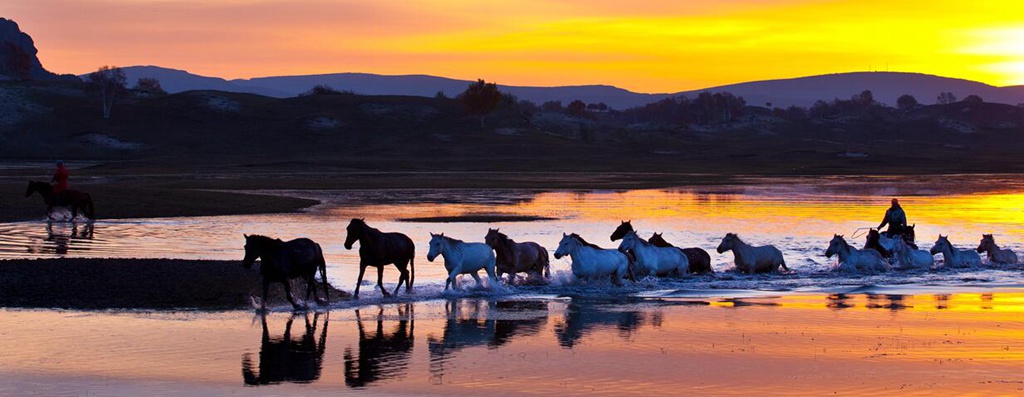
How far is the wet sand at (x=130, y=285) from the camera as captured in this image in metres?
18.5

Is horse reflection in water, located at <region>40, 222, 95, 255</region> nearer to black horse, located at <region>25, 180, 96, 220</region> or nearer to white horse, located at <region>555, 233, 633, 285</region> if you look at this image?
black horse, located at <region>25, 180, 96, 220</region>

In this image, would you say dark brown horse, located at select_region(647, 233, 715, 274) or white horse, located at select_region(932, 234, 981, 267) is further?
white horse, located at select_region(932, 234, 981, 267)

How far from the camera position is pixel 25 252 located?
25.5 m

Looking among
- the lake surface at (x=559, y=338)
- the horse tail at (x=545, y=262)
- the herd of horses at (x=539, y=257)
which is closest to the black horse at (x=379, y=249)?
the herd of horses at (x=539, y=257)

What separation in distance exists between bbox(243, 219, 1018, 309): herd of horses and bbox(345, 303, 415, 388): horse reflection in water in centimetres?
156

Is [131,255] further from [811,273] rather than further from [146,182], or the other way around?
[146,182]

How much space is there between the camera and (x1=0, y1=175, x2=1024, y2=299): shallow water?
82.2 ft

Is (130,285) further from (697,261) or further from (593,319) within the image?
(697,261)

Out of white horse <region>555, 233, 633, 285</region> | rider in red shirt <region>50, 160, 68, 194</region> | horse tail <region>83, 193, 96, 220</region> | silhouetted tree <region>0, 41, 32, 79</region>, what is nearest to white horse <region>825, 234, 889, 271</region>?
white horse <region>555, 233, 633, 285</region>

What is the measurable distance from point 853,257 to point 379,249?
437 inches

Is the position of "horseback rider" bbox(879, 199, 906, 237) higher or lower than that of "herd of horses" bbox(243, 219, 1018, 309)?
higher

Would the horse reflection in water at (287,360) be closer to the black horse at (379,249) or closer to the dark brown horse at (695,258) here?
the black horse at (379,249)

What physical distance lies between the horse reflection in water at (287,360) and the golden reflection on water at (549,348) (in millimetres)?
36

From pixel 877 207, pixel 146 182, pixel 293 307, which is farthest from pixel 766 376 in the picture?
pixel 146 182
